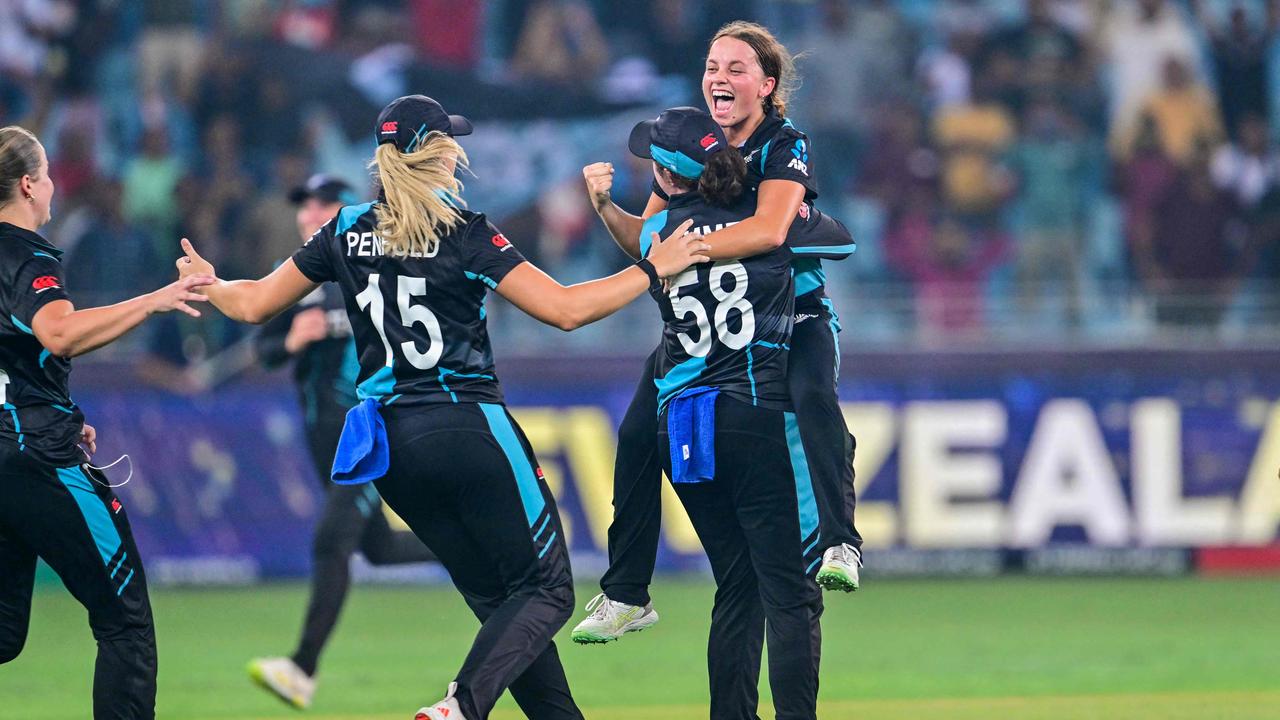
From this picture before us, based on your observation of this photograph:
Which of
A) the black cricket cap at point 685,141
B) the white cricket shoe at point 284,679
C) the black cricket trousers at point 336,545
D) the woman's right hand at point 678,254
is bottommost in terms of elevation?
the white cricket shoe at point 284,679

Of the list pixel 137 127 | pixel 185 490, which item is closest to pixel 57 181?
pixel 137 127

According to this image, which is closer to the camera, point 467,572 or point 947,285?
point 467,572

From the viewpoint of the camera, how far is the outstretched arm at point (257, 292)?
6.42 metres

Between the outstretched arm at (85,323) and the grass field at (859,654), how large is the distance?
130 inches

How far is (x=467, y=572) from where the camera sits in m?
6.50

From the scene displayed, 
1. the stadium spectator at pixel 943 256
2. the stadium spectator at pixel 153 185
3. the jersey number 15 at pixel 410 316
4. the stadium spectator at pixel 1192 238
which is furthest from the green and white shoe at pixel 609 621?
the stadium spectator at pixel 153 185

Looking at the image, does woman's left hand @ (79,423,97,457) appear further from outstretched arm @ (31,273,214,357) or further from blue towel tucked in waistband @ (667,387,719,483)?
blue towel tucked in waistband @ (667,387,719,483)

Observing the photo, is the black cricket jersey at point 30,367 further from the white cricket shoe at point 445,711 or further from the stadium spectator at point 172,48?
the stadium spectator at point 172,48

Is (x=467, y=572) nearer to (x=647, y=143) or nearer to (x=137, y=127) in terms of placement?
(x=647, y=143)

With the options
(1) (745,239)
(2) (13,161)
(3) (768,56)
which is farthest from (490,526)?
(2) (13,161)

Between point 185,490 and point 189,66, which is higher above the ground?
point 189,66

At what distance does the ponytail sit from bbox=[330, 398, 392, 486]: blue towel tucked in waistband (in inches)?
58.3

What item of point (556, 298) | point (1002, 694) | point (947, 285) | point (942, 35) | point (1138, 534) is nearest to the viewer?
point (556, 298)

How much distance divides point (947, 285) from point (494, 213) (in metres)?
4.61
